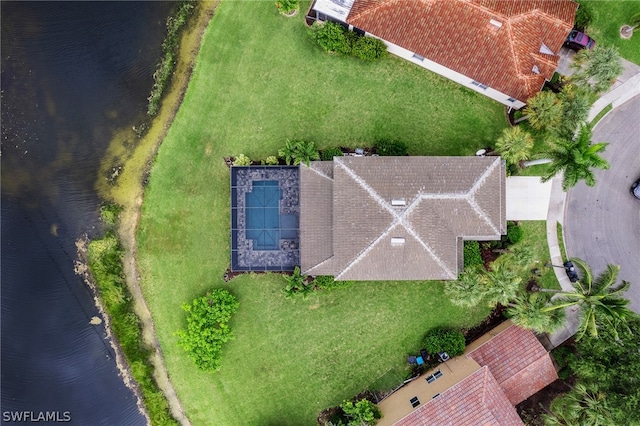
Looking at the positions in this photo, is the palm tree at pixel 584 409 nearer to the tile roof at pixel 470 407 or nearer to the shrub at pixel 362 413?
the tile roof at pixel 470 407

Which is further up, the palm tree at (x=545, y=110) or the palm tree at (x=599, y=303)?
the palm tree at (x=545, y=110)

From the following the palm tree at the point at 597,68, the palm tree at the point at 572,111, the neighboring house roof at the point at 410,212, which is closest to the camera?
the palm tree at the point at 597,68

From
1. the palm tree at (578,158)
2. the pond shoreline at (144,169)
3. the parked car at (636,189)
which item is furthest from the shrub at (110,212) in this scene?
the parked car at (636,189)

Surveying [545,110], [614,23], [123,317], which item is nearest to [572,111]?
[545,110]

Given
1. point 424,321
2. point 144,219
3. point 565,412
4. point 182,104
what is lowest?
point 565,412

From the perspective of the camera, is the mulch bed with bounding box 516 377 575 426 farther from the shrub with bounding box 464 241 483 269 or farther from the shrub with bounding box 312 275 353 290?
the shrub with bounding box 312 275 353 290

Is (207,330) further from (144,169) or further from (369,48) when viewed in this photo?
(369,48)

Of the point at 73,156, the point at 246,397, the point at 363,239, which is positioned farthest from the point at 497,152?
the point at 73,156

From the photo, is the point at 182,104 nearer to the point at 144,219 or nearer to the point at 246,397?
the point at 144,219
